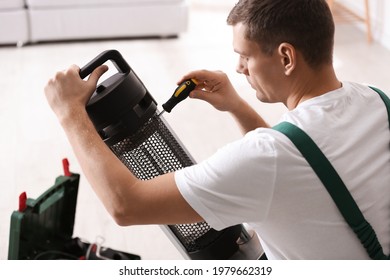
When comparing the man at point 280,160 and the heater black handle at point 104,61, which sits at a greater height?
the heater black handle at point 104,61

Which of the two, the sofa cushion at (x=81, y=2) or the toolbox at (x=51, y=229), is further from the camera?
the sofa cushion at (x=81, y=2)

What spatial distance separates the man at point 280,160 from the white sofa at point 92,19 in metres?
3.18

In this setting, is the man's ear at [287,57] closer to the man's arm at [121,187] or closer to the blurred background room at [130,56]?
the man's arm at [121,187]

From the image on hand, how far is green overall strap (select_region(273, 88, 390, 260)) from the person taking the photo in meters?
1.07

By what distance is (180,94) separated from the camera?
1409mm

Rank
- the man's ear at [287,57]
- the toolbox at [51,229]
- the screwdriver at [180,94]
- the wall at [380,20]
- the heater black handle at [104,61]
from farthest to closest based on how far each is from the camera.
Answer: the wall at [380,20]
the toolbox at [51,229]
the screwdriver at [180,94]
the heater black handle at [104,61]
the man's ear at [287,57]

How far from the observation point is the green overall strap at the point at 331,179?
107cm

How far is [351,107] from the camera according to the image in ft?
3.86

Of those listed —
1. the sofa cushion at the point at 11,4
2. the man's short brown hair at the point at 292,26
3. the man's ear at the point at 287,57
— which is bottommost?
the sofa cushion at the point at 11,4

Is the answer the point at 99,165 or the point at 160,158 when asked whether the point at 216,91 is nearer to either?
the point at 160,158

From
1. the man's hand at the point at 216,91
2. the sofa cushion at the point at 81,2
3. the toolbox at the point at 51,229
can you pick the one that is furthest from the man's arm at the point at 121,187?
the sofa cushion at the point at 81,2

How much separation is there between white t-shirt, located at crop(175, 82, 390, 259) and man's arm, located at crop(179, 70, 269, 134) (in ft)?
1.15

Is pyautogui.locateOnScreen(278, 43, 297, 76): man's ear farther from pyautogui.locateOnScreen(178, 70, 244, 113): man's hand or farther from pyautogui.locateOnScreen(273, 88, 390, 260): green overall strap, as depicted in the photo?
pyautogui.locateOnScreen(178, 70, 244, 113): man's hand

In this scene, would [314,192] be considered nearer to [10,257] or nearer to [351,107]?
[351,107]
